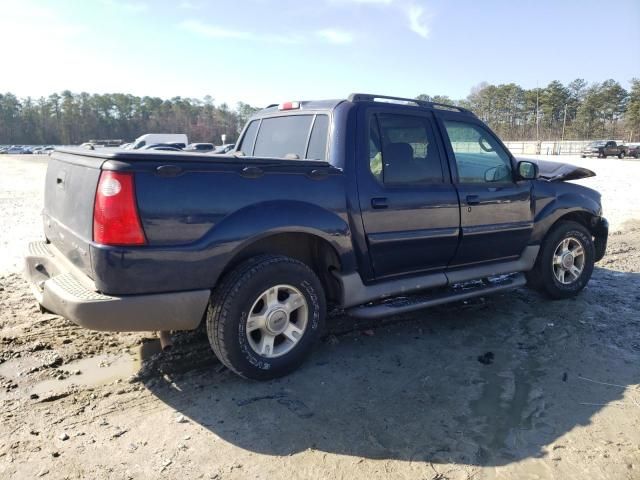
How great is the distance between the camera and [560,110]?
9044cm

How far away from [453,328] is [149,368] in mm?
2668

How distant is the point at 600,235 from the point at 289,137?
153 inches

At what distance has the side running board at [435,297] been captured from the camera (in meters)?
3.79

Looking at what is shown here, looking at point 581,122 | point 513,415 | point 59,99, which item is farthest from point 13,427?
point 59,99

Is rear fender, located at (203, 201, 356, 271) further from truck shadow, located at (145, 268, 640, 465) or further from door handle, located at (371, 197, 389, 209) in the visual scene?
truck shadow, located at (145, 268, 640, 465)

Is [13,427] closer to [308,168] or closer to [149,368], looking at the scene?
[149,368]

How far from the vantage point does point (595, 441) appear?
112 inches

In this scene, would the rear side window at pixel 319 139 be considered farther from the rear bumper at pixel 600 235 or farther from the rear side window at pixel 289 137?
the rear bumper at pixel 600 235

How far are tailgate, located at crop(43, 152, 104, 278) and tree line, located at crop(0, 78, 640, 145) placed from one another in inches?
3632

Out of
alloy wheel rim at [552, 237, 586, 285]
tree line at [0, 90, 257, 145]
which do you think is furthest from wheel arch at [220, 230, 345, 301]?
tree line at [0, 90, 257, 145]

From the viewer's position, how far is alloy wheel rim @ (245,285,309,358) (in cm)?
334

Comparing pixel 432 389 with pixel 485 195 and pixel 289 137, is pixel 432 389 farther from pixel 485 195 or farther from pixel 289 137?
pixel 289 137

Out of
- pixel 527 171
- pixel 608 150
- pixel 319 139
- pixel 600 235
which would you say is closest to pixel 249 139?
pixel 319 139

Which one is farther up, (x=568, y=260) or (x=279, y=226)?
(x=279, y=226)
